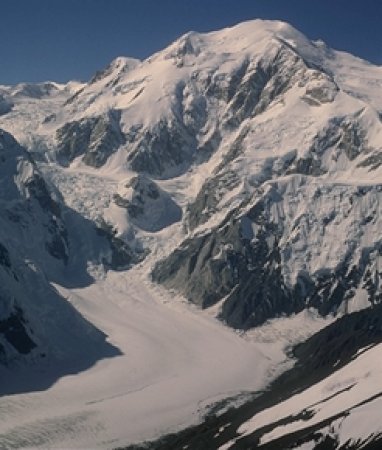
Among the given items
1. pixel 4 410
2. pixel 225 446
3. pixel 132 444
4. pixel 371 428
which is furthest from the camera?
pixel 4 410

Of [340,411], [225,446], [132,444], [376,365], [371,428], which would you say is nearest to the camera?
[371,428]

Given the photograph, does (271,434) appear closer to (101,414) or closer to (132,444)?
(132,444)

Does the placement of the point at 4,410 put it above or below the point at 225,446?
above

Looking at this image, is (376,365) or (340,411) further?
(376,365)

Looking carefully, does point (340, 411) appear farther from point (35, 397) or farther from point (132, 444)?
point (35, 397)

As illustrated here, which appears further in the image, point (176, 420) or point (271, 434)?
point (176, 420)

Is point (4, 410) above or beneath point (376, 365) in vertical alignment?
above

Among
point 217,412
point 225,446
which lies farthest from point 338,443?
point 217,412

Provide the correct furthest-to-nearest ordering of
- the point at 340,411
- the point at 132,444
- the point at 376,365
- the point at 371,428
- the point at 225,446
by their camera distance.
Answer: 1. the point at 132,444
2. the point at 376,365
3. the point at 225,446
4. the point at 340,411
5. the point at 371,428

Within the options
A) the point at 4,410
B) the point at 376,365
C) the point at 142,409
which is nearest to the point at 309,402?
the point at 376,365
